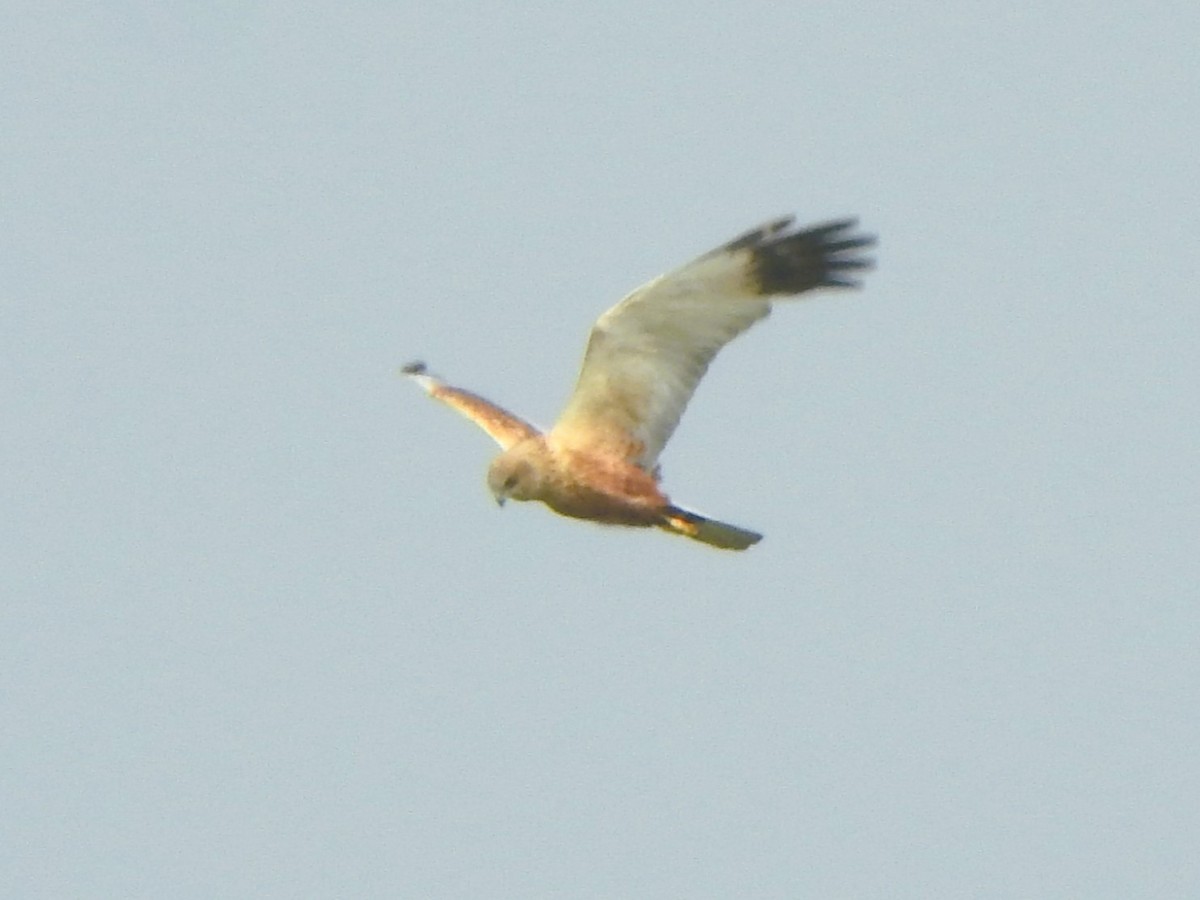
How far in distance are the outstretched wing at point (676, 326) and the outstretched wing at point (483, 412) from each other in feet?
2.34

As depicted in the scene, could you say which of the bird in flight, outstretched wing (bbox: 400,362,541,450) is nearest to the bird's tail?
the bird in flight

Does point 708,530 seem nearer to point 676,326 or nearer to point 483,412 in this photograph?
point 676,326

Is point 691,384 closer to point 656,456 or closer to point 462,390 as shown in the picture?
point 656,456

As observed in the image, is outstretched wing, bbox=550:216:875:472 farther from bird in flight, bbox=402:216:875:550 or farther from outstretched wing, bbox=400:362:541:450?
outstretched wing, bbox=400:362:541:450

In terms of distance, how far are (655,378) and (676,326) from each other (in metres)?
0.32

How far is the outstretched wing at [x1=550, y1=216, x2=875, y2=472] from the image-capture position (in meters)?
16.9

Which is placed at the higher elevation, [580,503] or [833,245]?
[833,245]

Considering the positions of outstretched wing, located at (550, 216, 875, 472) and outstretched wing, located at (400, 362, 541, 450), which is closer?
outstretched wing, located at (550, 216, 875, 472)

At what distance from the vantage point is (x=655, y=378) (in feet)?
56.0

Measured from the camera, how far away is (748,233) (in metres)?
17.0

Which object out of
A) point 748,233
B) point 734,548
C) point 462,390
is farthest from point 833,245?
point 462,390

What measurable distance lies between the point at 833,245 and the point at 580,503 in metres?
2.03

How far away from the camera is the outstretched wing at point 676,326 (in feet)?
55.4

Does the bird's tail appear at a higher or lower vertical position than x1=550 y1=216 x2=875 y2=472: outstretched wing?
lower
